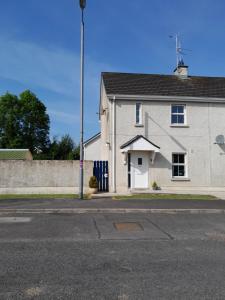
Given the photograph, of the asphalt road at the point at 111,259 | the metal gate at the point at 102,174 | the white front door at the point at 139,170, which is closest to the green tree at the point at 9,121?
the metal gate at the point at 102,174

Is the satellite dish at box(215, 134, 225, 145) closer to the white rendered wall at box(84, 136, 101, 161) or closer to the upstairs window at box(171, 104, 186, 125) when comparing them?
the upstairs window at box(171, 104, 186, 125)

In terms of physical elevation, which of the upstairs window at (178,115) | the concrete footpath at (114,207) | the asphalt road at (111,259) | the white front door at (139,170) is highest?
the upstairs window at (178,115)

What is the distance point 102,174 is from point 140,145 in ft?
10.2

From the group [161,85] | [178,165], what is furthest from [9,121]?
[178,165]

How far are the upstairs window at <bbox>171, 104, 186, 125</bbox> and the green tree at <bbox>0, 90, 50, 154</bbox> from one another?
40419 mm

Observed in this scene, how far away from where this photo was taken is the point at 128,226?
1047 centimetres

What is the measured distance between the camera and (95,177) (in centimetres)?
2141

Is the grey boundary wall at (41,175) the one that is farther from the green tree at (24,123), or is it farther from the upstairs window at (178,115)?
the green tree at (24,123)

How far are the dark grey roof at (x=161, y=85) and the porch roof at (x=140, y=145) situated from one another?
3.19 metres

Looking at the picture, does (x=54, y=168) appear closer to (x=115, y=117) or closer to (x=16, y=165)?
(x=16, y=165)

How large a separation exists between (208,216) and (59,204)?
6092 mm

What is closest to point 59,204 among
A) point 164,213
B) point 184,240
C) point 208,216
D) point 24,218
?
point 24,218

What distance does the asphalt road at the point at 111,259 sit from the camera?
498 centimetres

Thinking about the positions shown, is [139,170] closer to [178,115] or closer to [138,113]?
[138,113]
